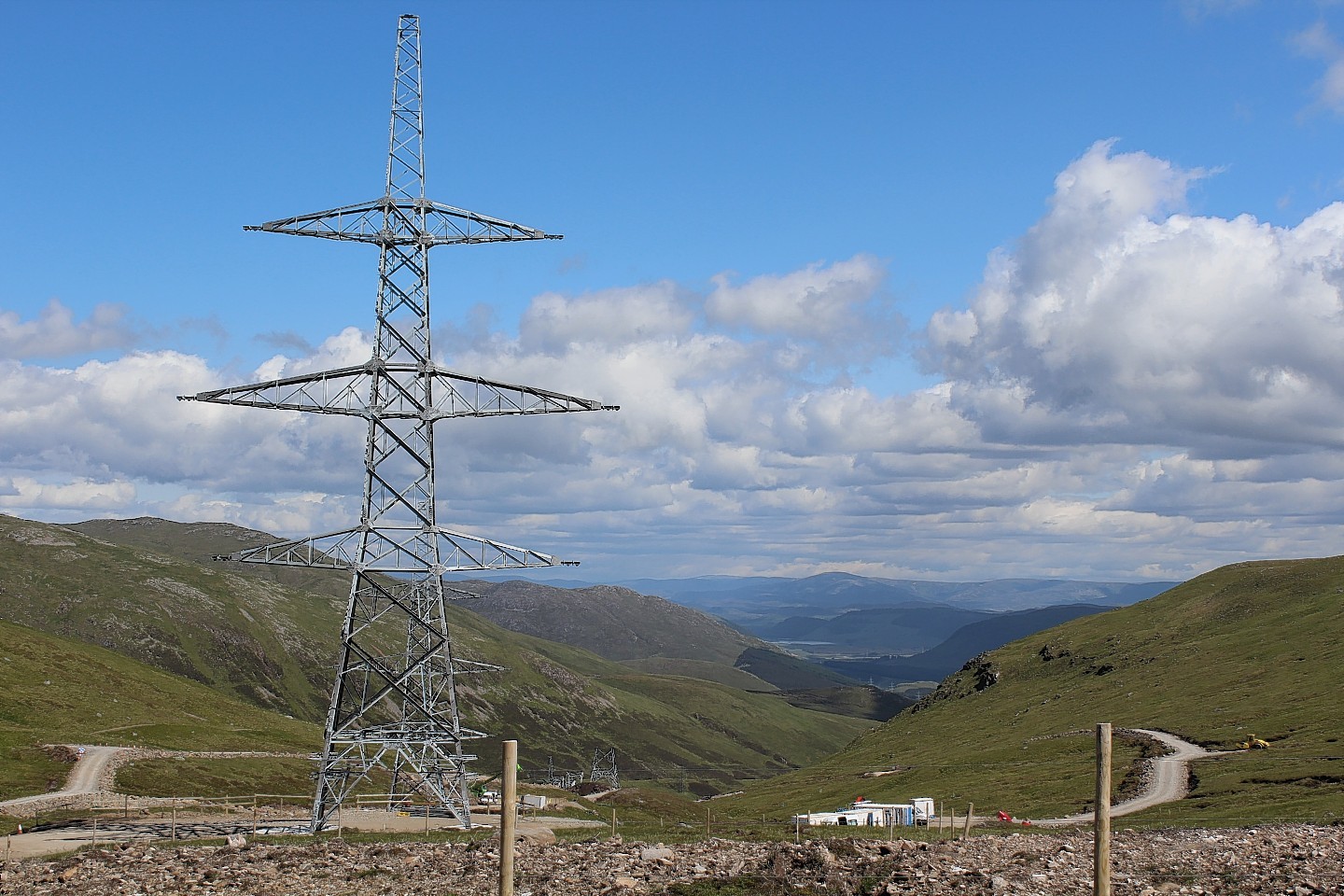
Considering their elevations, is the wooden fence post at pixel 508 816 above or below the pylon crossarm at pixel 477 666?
above

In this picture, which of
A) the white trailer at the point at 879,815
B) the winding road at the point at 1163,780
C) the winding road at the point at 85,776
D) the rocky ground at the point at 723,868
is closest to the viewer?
the rocky ground at the point at 723,868

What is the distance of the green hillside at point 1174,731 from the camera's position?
82625 mm

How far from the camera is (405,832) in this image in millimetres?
53594

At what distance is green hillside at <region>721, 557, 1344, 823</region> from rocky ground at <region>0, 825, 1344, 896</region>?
21.1m

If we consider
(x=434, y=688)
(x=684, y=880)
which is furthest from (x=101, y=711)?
(x=684, y=880)

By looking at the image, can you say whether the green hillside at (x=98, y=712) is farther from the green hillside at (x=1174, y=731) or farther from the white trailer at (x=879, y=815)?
the green hillside at (x=1174, y=731)

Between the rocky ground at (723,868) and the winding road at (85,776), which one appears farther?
the winding road at (85,776)

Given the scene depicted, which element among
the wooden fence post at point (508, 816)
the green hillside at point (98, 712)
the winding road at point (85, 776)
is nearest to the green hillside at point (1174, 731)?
the wooden fence post at point (508, 816)

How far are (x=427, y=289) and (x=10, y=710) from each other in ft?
346

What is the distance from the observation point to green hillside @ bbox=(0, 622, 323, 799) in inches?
4400

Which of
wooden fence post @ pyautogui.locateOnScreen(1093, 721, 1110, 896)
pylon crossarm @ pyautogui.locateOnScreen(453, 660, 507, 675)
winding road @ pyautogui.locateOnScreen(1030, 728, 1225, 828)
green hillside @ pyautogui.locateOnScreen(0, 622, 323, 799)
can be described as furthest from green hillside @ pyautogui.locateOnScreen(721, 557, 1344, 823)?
green hillside @ pyautogui.locateOnScreen(0, 622, 323, 799)

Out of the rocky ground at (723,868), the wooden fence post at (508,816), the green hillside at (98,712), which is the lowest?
the green hillside at (98,712)

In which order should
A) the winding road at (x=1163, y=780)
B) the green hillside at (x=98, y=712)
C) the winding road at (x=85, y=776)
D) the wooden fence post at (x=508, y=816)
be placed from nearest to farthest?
the wooden fence post at (x=508, y=816) → the winding road at (x=1163, y=780) → the winding road at (x=85, y=776) → the green hillside at (x=98, y=712)

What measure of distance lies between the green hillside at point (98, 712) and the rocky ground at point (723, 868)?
59.3 m
